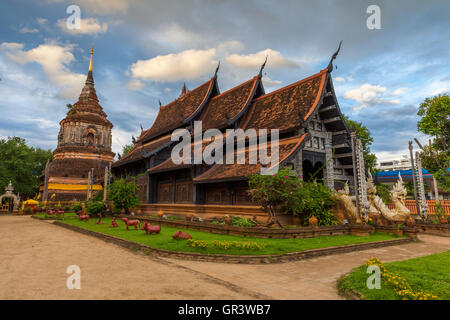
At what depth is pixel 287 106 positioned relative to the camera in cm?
1686

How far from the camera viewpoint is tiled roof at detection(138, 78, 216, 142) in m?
22.2

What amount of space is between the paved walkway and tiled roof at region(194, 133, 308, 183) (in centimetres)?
549

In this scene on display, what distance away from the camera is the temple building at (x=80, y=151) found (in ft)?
122

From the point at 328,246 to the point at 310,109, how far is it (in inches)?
320

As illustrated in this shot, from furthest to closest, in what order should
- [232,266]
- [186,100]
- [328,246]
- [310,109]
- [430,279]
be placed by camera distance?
[186,100], [310,109], [328,246], [232,266], [430,279]

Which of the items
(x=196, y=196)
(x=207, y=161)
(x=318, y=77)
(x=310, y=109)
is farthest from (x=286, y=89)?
(x=196, y=196)

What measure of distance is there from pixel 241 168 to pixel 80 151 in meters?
34.3

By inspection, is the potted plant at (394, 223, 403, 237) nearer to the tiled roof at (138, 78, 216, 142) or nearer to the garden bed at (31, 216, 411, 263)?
the garden bed at (31, 216, 411, 263)

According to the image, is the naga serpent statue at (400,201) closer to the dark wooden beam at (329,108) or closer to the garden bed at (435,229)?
the garden bed at (435,229)

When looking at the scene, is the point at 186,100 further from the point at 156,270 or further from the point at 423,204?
the point at 156,270

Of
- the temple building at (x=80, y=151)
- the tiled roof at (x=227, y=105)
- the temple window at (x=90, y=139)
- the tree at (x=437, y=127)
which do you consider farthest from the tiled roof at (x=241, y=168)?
the temple window at (x=90, y=139)

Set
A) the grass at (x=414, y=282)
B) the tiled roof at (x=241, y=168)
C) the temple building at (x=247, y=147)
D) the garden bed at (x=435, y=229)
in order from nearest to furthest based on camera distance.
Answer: the grass at (x=414, y=282) < the tiled roof at (x=241, y=168) < the garden bed at (x=435, y=229) < the temple building at (x=247, y=147)

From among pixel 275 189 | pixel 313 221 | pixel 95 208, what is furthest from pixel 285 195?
pixel 95 208

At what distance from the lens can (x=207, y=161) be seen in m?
15.8
